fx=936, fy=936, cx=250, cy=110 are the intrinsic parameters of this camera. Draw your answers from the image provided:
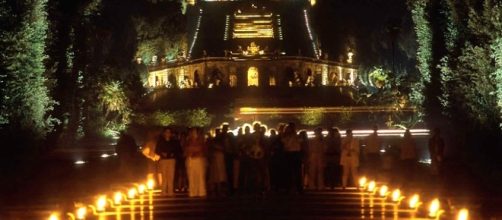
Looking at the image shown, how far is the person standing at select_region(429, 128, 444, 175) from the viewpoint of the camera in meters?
24.3

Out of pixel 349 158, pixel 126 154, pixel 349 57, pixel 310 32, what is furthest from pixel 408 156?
pixel 310 32

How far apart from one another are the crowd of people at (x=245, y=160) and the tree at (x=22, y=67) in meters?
5.53

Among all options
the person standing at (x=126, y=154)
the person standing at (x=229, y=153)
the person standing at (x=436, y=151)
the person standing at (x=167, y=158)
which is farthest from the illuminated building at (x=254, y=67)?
the person standing at (x=167, y=158)

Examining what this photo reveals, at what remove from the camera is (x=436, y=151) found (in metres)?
24.4

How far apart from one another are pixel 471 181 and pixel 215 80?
4211 centimetres

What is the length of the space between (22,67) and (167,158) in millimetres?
6976

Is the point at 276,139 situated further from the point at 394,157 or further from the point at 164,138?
the point at 394,157

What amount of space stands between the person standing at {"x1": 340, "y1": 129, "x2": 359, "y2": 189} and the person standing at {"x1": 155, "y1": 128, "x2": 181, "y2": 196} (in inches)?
163

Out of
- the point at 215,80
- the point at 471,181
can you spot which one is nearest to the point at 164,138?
the point at 471,181

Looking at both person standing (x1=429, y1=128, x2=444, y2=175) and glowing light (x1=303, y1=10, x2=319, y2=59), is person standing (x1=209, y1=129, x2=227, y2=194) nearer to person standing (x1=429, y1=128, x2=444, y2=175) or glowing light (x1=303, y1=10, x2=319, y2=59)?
person standing (x1=429, y1=128, x2=444, y2=175)

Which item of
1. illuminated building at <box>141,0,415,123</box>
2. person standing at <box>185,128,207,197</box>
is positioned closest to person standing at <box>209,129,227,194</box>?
person standing at <box>185,128,207,197</box>

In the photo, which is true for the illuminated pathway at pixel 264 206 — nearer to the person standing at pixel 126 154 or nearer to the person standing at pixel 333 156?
the person standing at pixel 333 156

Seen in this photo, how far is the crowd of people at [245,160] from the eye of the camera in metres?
20.9

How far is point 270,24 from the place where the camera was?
254ft
